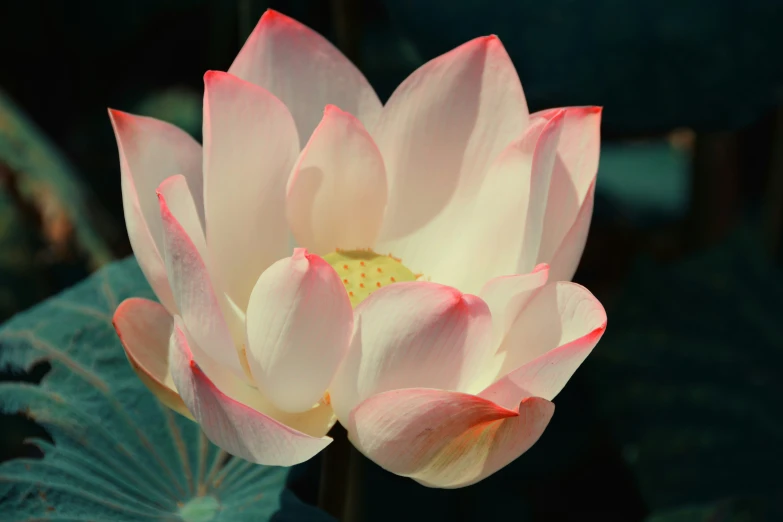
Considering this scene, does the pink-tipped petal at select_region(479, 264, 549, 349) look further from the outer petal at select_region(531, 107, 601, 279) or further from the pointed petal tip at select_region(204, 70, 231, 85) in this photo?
the pointed petal tip at select_region(204, 70, 231, 85)

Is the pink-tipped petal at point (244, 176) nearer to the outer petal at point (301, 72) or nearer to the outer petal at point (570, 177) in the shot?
the outer petal at point (301, 72)

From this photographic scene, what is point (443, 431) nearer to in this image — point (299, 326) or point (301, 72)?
point (299, 326)

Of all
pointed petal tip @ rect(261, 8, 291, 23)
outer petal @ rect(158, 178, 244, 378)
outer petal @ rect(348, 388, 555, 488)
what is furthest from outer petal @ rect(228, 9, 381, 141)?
outer petal @ rect(348, 388, 555, 488)

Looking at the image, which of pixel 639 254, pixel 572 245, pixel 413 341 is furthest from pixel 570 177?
pixel 639 254

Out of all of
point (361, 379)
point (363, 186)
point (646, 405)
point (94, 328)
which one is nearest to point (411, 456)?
point (361, 379)

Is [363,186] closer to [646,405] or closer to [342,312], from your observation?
[342,312]

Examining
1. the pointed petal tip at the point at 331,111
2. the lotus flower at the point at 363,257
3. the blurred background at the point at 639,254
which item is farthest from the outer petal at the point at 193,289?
the blurred background at the point at 639,254
